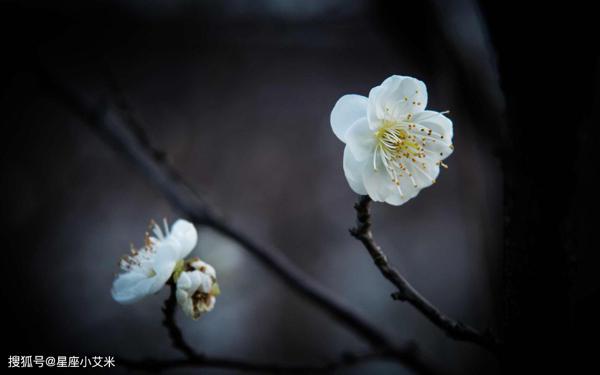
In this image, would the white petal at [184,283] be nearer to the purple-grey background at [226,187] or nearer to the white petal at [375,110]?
the white petal at [375,110]

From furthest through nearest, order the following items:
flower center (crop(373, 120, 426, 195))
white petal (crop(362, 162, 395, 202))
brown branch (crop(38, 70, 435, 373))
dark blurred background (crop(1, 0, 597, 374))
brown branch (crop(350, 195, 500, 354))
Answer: dark blurred background (crop(1, 0, 597, 374))
brown branch (crop(38, 70, 435, 373))
flower center (crop(373, 120, 426, 195))
white petal (crop(362, 162, 395, 202))
brown branch (crop(350, 195, 500, 354))

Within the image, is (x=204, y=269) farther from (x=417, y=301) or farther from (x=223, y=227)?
(x=417, y=301)

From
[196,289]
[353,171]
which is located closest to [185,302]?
[196,289]

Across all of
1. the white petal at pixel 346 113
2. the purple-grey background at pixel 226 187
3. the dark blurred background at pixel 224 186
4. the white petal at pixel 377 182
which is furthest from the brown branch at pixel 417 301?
the purple-grey background at pixel 226 187

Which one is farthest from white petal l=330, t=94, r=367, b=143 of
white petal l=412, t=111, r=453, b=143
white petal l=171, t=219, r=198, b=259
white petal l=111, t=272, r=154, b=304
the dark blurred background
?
the dark blurred background

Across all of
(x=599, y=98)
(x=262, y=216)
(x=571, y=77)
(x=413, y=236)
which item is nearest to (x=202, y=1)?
(x=262, y=216)

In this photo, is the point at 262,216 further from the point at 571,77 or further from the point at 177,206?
the point at 571,77

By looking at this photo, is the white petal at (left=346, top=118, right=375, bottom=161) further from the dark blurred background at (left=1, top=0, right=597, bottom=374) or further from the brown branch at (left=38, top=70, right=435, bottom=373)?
the dark blurred background at (left=1, top=0, right=597, bottom=374)
